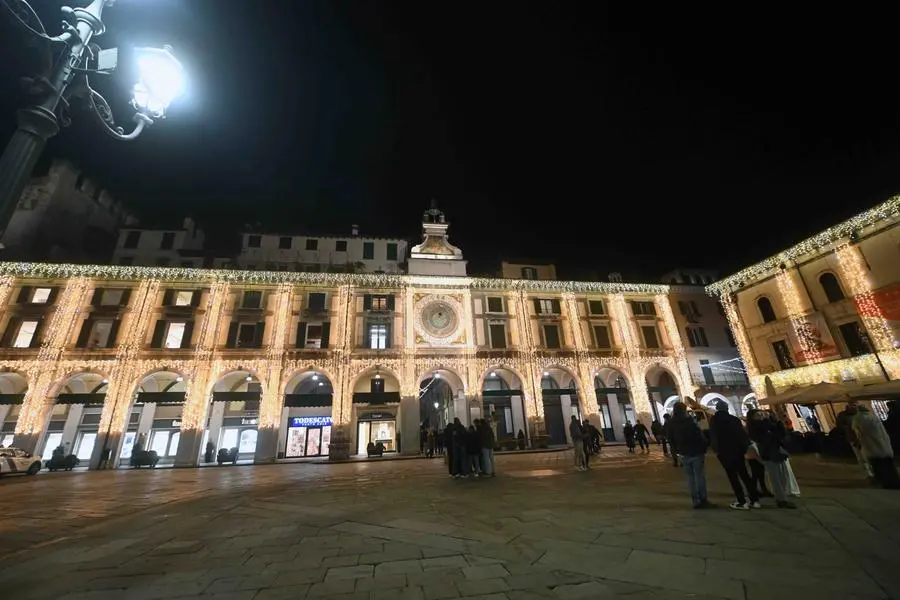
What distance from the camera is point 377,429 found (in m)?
26.5

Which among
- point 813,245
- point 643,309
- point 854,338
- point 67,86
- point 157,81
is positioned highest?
point 813,245

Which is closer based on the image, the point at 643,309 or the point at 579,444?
the point at 579,444

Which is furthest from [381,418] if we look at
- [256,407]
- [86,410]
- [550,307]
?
[86,410]

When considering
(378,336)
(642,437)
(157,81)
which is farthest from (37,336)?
(642,437)

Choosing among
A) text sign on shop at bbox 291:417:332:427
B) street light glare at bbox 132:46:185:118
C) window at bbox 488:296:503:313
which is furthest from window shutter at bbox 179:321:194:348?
street light glare at bbox 132:46:185:118

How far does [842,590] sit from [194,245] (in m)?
41.4

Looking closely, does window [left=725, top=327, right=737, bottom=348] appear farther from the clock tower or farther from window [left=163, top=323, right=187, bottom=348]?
window [left=163, top=323, right=187, bottom=348]

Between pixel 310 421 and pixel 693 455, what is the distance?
2489 centimetres

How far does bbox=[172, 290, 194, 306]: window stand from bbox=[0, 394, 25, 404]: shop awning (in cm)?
894

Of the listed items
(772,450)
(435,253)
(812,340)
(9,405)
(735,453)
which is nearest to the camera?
(735,453)

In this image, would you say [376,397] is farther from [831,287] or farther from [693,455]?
[831,287]

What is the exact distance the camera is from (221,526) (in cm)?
612

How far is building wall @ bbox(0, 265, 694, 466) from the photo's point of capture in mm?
22766

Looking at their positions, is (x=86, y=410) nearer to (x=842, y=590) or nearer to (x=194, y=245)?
(x=194, y=245)
